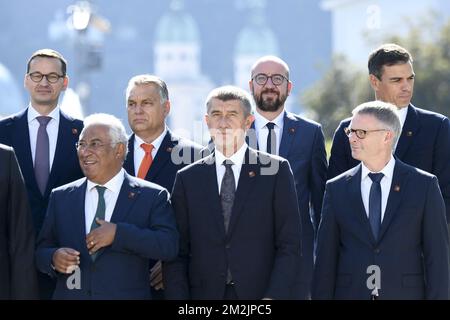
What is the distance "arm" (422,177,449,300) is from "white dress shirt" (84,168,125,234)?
1595mm

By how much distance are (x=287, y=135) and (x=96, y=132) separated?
1.76m

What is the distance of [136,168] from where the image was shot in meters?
7.48

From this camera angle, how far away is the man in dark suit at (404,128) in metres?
7.49

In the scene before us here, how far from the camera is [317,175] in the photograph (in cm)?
767

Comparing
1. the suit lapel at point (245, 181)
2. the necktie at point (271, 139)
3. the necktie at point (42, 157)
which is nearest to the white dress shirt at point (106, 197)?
the suit lapel at point (245, 181)

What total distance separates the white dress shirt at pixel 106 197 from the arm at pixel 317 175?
1588 mm

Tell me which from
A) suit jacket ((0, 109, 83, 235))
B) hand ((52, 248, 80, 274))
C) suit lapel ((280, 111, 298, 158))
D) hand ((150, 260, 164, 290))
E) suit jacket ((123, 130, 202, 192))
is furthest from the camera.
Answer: suit lapel ((280, 111, 298, 158))

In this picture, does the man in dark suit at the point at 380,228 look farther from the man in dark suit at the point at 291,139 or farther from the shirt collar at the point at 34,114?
the shirt collar at the point at 34,114

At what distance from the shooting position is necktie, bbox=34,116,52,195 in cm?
731

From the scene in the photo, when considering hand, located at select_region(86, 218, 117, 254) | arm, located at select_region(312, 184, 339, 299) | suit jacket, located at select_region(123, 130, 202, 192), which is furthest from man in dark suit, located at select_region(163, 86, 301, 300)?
suit jacket, located at select_region(123, 130, 202, 192)

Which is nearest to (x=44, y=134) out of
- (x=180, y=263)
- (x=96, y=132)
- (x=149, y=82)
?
(x=149, y=82)

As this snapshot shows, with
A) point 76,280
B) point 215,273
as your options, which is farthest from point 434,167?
point 76,280

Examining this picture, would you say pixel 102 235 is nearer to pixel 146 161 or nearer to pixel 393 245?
pixel 146 161

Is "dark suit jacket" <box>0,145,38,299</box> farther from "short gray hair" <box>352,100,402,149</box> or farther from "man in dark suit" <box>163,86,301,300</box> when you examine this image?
"short gray hair" <box>352,100,402,149</box>
